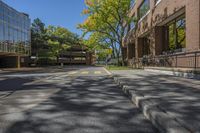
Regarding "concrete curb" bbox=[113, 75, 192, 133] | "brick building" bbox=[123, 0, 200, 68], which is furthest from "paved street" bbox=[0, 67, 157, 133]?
"brick building" bbox=[123, 0, 200, 68]

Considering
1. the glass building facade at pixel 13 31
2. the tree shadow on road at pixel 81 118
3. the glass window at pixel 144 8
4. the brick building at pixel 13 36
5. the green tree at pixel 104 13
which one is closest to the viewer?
the tree shadow on road at pixel 81 118

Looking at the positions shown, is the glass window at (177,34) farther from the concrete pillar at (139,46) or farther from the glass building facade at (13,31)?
the glass building facade at (13,31)

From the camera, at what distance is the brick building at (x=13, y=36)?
47.6m

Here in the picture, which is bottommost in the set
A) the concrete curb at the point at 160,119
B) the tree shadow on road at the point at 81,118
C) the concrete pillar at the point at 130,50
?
the tree shadow on road at the point at 81,118

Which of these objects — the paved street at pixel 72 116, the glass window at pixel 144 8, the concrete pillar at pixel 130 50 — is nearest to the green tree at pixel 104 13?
the glass window at pixel 144 8

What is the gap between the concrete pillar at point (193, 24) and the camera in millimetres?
16906

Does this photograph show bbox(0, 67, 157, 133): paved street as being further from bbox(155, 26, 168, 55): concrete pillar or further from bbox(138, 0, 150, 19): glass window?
bbox(138, 0, 150, 19): glass window

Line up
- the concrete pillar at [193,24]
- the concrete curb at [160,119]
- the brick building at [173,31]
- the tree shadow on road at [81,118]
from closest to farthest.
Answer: the concrete curb at [160,119]
the tree shadow on road at [81,118]
the concrete pillar at [193,24]
the brick building at [173,31]

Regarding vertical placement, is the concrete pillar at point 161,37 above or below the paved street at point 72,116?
above

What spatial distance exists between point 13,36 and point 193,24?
131ft

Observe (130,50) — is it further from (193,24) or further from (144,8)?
(193,24)

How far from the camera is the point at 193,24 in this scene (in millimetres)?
17562

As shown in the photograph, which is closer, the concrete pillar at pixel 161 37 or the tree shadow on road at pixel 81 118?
the tree shadow on road at pixel 81 118

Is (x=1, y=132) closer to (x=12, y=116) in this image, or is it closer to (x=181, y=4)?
(x=12, y=116)
